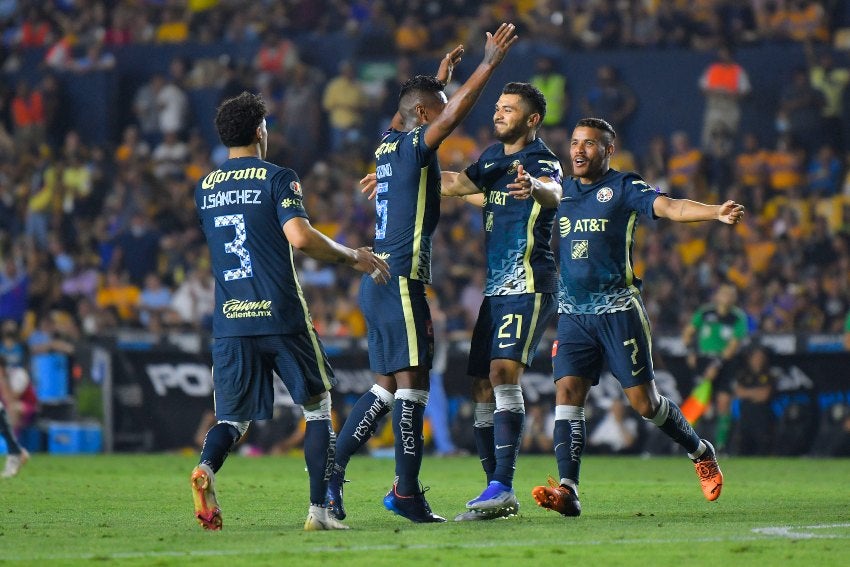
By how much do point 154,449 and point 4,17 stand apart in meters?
11.3

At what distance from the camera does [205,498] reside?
787 cm

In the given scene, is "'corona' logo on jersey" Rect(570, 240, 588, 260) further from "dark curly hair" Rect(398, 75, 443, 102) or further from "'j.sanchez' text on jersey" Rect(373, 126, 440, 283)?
"dark curly hair" Rect(398, 75, 443, 102)

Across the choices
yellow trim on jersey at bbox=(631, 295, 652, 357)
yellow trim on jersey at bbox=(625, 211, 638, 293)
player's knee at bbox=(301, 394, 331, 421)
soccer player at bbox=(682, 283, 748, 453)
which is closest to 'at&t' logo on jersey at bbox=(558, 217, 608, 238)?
yellow trim on jersey at bbox=(625, 211, 638, 293)

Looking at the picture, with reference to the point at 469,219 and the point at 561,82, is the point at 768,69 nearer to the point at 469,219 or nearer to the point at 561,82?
the point at 561,82

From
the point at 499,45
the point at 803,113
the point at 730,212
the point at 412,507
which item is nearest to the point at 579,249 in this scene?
the point at 730,212

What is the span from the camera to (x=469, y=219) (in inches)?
835

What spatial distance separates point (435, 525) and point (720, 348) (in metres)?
9.12

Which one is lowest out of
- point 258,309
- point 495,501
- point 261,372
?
point 495,501

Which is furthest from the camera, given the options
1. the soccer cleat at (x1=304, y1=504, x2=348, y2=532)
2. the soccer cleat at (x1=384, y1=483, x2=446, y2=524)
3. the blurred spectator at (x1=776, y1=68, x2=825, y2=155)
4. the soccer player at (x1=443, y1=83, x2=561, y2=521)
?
the blurred spectator at (x1=776, y1=68, x2=825, y2=155)

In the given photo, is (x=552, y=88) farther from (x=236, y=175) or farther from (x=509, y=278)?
(x=236, y=175)

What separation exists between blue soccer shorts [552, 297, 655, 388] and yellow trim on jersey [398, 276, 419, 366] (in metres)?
1.25

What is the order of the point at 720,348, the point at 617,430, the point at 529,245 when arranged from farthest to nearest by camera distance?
the point at 617,430 → the point at 720,348 → the point at 529,245

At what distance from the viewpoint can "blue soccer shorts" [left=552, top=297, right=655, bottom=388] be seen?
9.38 m

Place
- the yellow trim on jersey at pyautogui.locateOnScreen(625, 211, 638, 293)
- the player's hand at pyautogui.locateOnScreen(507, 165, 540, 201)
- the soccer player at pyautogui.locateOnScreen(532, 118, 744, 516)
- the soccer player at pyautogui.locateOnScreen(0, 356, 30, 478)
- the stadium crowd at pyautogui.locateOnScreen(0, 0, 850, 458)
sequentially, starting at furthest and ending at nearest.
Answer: the stadium crowd at pyautogui.locateOnScreen(0, 0, 850, 458), the soccer player at pyautogui.locateOnScreen(0, 356, 30, 478), the yellow trim on jersey at pyautogui.locateOnScreen(625, 211, 638, 293), the soccer player at pyautogui.locateOnScreen(532, 118, 744, 516), the player's hand at pyautogui.locateOnScreen(507, 165, 540, 201)
